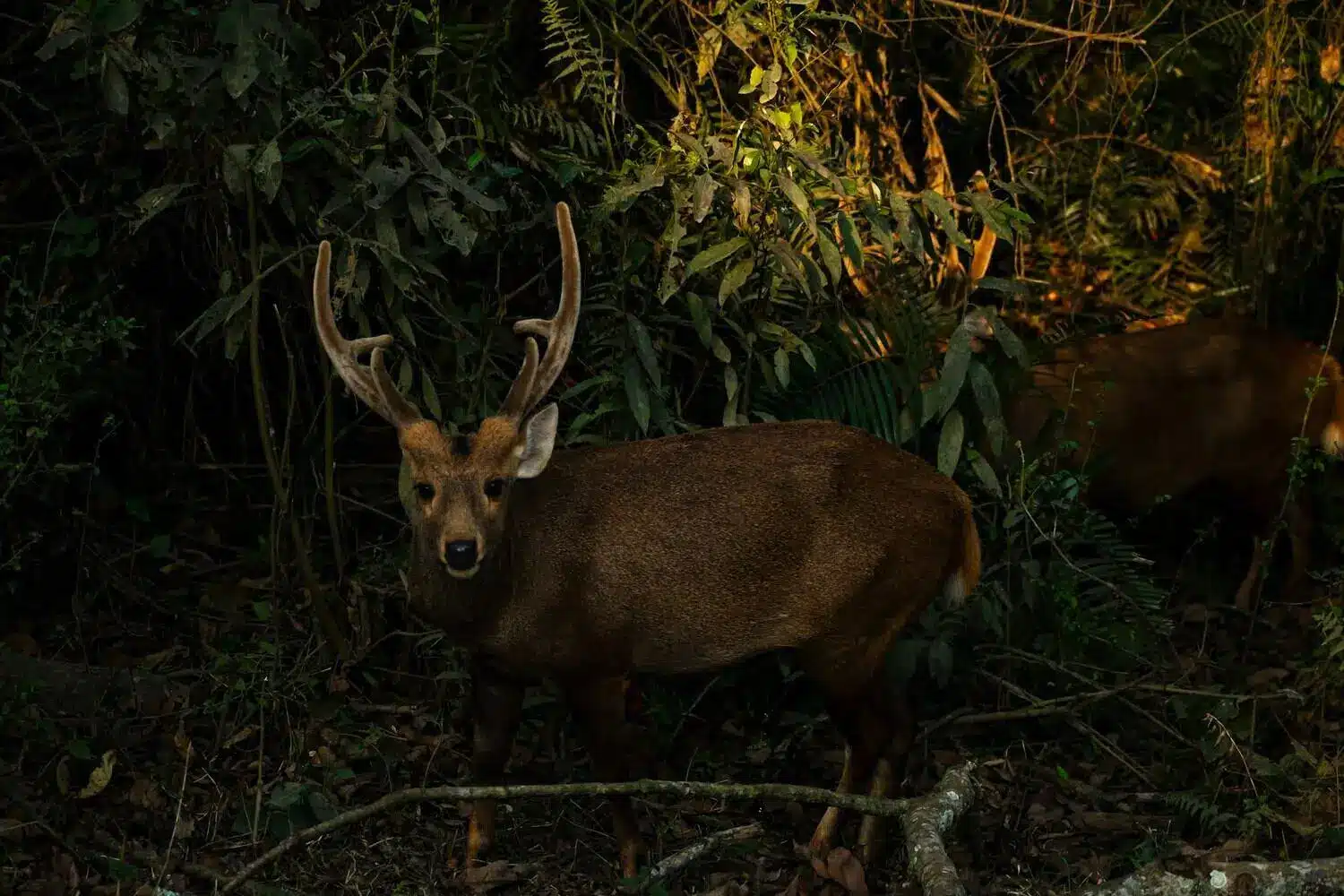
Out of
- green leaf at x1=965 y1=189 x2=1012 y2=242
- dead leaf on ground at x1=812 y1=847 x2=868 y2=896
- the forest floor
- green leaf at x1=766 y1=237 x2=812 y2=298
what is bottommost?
the forest floor

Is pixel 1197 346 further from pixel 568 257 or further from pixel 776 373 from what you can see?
pixel 568 257

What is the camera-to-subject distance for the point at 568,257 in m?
5.82

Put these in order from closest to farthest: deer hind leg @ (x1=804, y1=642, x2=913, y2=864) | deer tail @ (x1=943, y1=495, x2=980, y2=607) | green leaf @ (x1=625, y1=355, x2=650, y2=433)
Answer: deer hind leg @ (x1=804, y1=642, x2=913, y2=864)
deer tail @ (x1=943, y1=495, x2=980, y2=607)
green leaf @ (x1=625, y1=355, x2=650, y2=433)

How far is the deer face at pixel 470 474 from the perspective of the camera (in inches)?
221

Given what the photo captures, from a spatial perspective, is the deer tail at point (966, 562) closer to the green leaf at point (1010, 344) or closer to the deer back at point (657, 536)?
the deer back at point (657, 536)

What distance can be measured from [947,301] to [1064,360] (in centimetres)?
58

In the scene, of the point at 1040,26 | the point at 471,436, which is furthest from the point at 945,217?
the point at 471,436

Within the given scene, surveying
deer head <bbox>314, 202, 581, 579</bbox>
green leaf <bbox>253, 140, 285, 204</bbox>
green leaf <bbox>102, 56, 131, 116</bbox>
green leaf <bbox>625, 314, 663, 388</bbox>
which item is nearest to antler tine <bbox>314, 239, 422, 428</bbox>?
deer head <bbox>314, 202, 581, 579</bbox>

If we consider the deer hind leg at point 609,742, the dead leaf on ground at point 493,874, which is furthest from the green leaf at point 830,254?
the dead leaf on ground at point 493,874

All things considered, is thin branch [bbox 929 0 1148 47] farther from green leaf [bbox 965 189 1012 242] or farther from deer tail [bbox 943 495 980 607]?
deer tail [bbox 943 495 980 607]

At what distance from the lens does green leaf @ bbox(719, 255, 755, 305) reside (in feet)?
21.7

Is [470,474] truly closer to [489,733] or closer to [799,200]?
[489,733]

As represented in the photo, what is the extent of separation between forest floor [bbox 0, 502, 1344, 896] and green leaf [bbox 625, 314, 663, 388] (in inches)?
46.1

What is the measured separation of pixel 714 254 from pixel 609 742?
6.13 ft
